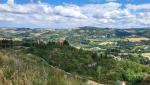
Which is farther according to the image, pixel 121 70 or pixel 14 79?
pixel 121 70

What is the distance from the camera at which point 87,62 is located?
7190 inches

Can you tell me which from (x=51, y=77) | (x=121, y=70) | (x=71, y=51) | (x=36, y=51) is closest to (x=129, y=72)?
(x=121, y=70)

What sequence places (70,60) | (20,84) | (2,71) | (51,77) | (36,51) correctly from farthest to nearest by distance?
(36,51) → (70,60) → (51,77) → (2,71) → (20,84)

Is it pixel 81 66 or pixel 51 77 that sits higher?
pixel 51 77

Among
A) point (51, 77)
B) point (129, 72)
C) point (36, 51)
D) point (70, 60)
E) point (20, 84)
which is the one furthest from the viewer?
point (36, 51)

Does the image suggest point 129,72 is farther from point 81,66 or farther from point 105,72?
point 81,66

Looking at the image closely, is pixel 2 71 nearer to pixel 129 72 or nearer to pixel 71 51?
pixel 129 72

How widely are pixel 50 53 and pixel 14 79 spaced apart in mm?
186486

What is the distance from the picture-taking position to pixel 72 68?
166000mm

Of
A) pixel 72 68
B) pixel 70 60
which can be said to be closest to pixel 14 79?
pixel 72 68

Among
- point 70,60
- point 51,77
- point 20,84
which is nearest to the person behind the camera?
point 20,84

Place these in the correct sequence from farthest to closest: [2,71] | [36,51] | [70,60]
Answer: [36,51] < [70,60] < [2,71]

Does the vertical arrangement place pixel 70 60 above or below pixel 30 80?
below

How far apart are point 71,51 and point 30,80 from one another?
19034 centimetres
